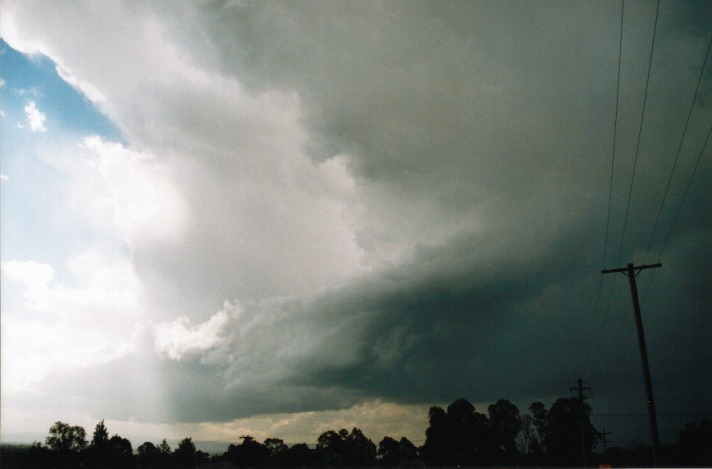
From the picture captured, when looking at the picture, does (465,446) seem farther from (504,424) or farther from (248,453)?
(248,453)

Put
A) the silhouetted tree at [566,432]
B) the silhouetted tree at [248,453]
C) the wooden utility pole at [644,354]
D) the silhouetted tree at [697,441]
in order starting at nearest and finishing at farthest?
the wooden utility pole at [644,354], the silhouetted tree at [248,453], the silhouetted tree at [697,441], the silhouetted tree at [566,432]

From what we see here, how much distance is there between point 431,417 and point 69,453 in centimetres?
7919

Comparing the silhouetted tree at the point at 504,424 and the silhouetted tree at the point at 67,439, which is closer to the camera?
the silhouetted tree at the point at 67,439

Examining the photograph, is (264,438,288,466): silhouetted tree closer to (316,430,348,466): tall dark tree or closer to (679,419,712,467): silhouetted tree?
(316,430,348,466): tall dark tree

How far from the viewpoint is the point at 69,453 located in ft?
235

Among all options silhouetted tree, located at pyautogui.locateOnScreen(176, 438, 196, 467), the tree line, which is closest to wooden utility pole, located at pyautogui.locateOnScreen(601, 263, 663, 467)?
the tree line

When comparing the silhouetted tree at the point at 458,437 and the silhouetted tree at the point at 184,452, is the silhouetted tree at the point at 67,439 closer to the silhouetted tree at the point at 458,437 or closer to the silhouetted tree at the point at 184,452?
the silhouetted tree at the point at 184,452

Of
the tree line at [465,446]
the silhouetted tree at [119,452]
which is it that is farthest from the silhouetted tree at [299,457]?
the silhouetted tree at [119,452]

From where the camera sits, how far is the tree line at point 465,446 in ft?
289

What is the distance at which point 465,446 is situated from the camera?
102m

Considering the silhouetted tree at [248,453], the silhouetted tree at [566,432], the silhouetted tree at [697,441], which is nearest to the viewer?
the silhouetted tree at [248,453]

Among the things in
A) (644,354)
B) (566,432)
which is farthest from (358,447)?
(644,354)

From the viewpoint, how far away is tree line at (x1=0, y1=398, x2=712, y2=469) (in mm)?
88125

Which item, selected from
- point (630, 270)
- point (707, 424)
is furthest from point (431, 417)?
point (630, 270)
